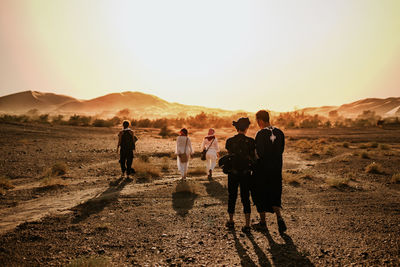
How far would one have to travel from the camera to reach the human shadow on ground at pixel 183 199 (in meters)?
7.15

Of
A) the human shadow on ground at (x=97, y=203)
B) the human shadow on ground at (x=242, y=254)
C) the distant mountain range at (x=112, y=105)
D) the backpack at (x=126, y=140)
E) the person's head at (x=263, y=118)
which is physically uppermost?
the distant mountain range at (x=112, y=105)

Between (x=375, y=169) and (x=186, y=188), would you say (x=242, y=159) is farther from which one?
(x=375, y=169)

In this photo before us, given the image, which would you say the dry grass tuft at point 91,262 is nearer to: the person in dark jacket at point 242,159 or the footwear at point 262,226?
the person in dark jacket at point 242,159

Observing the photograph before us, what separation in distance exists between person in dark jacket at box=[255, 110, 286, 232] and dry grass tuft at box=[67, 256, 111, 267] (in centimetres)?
289

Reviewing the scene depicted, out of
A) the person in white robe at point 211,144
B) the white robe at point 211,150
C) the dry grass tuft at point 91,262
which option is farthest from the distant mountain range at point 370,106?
the dry grass tuft at point 91,262

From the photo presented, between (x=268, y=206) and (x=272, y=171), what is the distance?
27.6 inches

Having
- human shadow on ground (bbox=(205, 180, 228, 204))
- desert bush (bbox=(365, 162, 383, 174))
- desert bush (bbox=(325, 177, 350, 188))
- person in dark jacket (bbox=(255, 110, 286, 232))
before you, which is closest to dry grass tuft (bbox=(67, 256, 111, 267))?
person in dark jacket (bbox=(255, 110, 286, 232))

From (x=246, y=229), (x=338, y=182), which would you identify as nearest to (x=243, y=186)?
(x=246, y=229)

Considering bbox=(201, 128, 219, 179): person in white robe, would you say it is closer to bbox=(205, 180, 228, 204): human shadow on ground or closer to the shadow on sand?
bbox=(205, 180, 228, 204): human shadow on ground

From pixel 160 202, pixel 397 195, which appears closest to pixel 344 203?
pixel 397 195

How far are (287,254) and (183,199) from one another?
13.5ft

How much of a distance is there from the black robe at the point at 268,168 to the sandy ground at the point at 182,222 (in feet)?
2.30

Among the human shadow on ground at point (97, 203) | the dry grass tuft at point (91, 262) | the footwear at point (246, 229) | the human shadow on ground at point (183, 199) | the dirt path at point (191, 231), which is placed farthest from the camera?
the human shadow on ground at point (183, 199)

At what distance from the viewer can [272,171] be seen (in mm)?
5273
